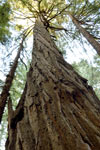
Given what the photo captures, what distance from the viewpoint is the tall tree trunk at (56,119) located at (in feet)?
2.72

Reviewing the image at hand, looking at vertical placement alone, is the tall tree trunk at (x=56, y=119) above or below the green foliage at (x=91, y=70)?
below

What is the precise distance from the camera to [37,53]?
2355mm

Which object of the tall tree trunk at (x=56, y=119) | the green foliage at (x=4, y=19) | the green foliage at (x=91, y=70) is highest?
the green foliage at (x=91, y=70)

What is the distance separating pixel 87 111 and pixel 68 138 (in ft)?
1.15

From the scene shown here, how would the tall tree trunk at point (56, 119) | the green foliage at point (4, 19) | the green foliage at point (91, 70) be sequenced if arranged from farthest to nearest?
the green foliage at point (91, 70) → the green foliage at point (4, 19) → the tall tree trunk at point (56, 119)

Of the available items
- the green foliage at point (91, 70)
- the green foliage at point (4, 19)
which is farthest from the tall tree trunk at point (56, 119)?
the green foliage at point (91, 70)

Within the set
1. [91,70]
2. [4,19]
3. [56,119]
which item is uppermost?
[91,70]

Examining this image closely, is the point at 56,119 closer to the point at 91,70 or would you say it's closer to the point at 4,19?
the point at 4,19

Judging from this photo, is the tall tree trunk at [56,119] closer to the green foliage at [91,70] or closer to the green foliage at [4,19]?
the green foliage at [4,19]

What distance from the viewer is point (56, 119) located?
0.98m

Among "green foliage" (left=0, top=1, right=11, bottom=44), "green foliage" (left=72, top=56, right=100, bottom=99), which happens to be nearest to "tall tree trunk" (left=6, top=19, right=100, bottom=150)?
"green foliage" (left=0, top=1, right=11, bottom=44)

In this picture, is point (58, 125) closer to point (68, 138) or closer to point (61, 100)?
point (68, 138)

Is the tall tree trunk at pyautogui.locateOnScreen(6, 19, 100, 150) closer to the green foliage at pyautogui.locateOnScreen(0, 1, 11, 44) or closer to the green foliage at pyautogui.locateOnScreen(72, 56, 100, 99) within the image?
the green foliage at pyautogui.locateOnScreen(0, 1, 11, 44)

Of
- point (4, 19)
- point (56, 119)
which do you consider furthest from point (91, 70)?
point (56, 119)
